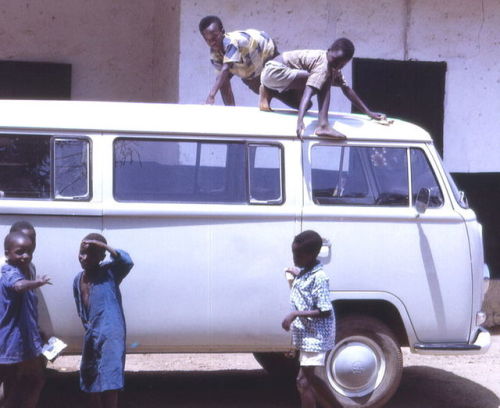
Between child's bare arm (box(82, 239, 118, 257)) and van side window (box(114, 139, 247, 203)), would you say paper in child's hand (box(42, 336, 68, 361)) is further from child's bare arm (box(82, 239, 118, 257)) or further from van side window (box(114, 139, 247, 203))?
van side window (box(114, 139, 247, 203))

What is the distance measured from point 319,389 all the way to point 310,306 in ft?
1.92

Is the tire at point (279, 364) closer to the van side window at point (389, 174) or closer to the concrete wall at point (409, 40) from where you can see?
the van side window at point (389, 174)

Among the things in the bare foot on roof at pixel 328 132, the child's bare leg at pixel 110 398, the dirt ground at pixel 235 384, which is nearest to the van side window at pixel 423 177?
the bare foot on roof at pixel 328 132

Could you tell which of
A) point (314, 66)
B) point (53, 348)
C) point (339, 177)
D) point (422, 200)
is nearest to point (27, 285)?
point (53, 348)

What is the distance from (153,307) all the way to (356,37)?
16.5ft

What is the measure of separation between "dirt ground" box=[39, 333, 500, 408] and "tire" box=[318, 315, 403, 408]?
647mm

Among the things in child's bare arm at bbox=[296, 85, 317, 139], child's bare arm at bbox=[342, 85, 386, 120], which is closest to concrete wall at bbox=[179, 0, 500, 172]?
child's bare arm at bbox=[342, 85, 386, 120]

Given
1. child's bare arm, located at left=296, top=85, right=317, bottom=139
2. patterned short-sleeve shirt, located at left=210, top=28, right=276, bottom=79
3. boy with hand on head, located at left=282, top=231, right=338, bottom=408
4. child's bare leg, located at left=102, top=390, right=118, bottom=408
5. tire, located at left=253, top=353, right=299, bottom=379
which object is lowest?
tire, located at left=253, top=353, right=299, bottom=379

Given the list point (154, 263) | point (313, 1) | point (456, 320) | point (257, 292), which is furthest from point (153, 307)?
point (313, 1)

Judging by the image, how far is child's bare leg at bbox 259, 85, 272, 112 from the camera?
695 cm

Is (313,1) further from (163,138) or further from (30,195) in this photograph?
(30,195)

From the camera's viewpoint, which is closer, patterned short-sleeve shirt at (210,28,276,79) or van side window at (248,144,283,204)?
van side window at (248,144,283,204)

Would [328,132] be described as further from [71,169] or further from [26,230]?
[26,230]

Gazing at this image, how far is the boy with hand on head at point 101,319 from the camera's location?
5727 mm
